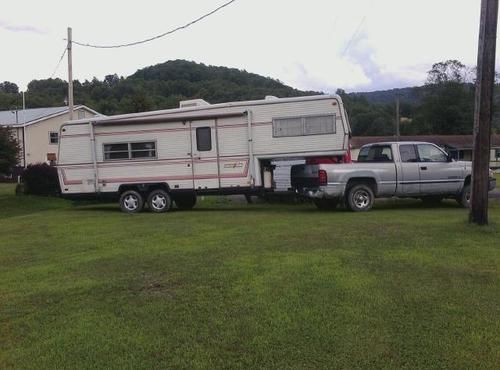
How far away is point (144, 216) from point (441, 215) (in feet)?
24.2

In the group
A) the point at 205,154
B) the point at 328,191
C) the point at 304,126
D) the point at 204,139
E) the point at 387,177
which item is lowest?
the point at 328,191

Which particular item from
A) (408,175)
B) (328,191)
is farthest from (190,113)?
(408,175)

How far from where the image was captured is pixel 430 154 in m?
15.2

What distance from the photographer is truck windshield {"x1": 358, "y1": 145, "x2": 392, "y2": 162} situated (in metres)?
15.0

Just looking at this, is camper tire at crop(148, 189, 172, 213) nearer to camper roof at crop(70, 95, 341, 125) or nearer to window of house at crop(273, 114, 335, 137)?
camper roof at crop(70, 95, 341, 125)

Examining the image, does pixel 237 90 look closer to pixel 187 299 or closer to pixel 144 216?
pixel 144 216

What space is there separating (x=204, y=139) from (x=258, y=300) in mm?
10576

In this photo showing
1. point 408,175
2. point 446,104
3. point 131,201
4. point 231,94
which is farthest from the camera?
point 446,104

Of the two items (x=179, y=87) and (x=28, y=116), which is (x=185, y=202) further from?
(x=28, y=116)

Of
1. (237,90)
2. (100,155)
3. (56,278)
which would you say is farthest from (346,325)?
(237,90)

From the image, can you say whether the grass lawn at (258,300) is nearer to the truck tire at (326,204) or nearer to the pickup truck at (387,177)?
the pickup truck at (387,177)

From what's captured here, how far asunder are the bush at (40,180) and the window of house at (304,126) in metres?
12.1

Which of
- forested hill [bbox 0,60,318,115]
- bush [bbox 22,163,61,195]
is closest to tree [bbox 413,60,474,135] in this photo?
forested hill [bbox 0,60,318,115]

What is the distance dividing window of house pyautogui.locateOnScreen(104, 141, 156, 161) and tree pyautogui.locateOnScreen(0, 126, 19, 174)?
256 inches
